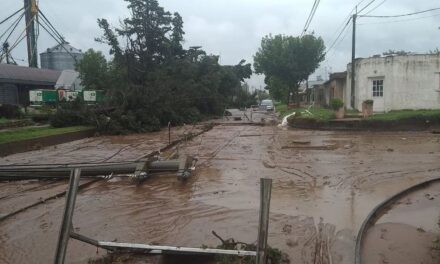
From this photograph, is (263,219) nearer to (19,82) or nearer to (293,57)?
(19,82)

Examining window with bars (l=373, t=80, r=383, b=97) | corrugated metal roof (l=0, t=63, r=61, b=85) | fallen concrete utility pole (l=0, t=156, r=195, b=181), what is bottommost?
fallen concrete utility pole (l=0, t=156, r=195, b=181)

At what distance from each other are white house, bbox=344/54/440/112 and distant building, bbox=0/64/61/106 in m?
24.5

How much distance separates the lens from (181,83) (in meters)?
32.0

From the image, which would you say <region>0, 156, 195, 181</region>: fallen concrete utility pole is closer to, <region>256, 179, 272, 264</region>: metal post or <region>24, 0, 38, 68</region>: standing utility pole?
<region>256, 179, 272, 264</region>: metal post

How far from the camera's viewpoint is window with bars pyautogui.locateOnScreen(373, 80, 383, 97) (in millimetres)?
26669

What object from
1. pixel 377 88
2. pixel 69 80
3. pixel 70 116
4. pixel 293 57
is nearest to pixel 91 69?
pixel 69 80

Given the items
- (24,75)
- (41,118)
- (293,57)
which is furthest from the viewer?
(293,57)

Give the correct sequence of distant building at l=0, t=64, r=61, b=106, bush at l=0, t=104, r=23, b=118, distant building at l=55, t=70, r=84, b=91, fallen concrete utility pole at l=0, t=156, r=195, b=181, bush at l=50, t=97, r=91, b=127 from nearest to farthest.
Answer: fallen concrete utility pole at l=0, t=156, r=195, b=181 < bush at l=50, t=97, r=91, b=127 < bush at l=0, t=104, r=23, b=118 < distant building at l=0, t=64, r=61, b=106 < distant building at l=55, t=70, r=84, b=91

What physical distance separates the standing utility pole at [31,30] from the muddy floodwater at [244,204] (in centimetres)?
1964

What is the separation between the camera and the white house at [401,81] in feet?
83.2

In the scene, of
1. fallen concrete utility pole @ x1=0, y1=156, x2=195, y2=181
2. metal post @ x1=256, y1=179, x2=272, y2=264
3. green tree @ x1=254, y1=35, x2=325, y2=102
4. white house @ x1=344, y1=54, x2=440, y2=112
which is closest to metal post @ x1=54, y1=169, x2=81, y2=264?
metal post @ x1=256, y1=179, x2=272, y2=264

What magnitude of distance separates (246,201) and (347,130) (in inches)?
552

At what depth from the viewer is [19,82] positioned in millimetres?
35312

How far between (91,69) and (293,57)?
64.2 feet
